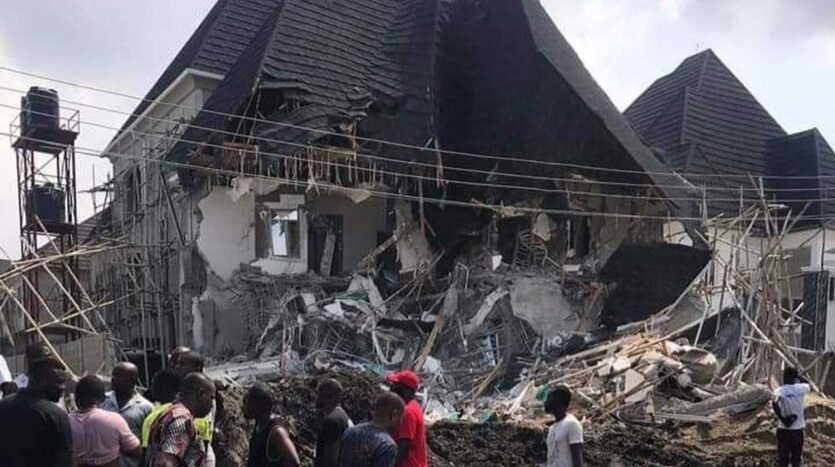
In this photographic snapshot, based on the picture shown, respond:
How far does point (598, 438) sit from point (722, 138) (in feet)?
52.9

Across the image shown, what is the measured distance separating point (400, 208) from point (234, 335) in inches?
188

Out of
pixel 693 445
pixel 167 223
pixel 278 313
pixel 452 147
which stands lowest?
pixel 693 445

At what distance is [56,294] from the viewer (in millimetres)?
24719

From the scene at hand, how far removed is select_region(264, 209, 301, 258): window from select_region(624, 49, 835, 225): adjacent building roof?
406 inches

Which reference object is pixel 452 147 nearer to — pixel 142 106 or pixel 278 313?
pixel 278 313

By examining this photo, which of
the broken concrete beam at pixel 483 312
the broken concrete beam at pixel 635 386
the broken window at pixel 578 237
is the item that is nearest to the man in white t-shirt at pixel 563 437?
the broken concrete beam at pixel 635 386

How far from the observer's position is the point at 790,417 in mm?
9984

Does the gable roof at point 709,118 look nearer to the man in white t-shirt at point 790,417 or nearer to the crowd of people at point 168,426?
the man in white t-shirt at point 790,417

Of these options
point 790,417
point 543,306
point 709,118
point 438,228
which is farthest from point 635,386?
point 709,118

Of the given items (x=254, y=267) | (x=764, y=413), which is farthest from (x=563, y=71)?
(x=764, y=413)

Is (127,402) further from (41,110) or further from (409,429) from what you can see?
(41,110)

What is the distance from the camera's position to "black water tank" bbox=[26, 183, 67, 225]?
23469mm

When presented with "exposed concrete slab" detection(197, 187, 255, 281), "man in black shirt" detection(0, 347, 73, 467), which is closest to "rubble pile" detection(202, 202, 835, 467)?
"exposed concrete slab" detection(197, 187, 255, 281)

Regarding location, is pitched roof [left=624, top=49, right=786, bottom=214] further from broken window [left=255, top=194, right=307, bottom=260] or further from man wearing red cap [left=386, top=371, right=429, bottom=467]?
man wearing red cap [left=386, top=371, right=429, bottom=467]
